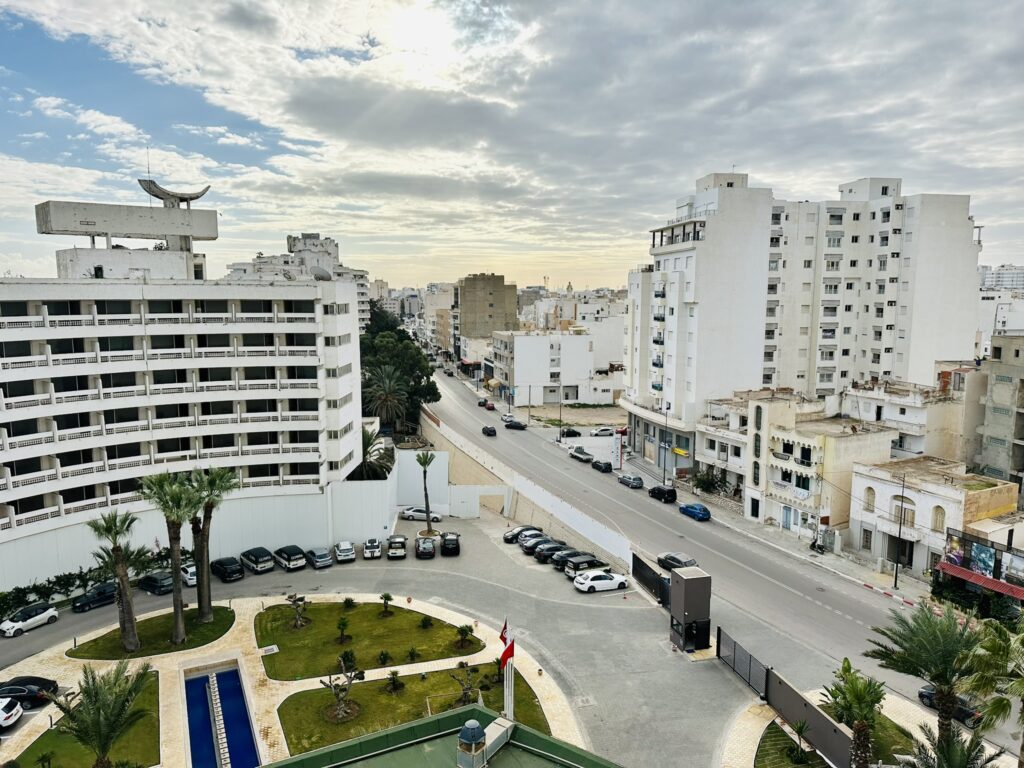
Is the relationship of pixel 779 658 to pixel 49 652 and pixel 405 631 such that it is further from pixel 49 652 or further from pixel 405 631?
pixel 49 652

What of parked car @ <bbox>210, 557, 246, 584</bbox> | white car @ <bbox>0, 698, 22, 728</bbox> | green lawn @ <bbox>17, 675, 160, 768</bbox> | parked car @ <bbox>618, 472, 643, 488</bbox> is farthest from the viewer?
parked car @ <bbox>618, 472, 643, 488</bbox>

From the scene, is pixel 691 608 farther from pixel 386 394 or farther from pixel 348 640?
pixel 386 394

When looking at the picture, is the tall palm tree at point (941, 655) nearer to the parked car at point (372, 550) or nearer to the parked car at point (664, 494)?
the parked car at point (372, 550)

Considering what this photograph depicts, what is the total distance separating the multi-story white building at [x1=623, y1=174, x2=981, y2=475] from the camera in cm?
6731

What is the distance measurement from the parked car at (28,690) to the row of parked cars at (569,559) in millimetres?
25844

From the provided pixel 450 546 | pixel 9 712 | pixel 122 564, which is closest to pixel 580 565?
pixel 450 546

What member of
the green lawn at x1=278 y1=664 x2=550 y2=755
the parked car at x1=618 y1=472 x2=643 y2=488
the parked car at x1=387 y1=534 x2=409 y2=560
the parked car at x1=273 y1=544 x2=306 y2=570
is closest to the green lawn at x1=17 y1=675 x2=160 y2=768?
the green lawn at x1=278 y1=664 x2=550 y2=755

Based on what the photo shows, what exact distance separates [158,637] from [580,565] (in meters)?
23.2

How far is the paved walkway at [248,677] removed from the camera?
85.9 ft

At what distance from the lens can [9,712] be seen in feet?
89.2

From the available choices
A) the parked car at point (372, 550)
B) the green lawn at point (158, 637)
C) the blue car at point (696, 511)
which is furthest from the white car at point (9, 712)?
the blue car at point (696, 511)

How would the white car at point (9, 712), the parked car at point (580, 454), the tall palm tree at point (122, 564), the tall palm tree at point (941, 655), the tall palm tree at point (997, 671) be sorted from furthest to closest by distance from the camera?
the parked car at point (580, 454)
the tall palm tree at point (122, 564)
the white car at point (9, 712)
the tall palm tree at point (941, 655)
the tall palm tree at point (997, 671)

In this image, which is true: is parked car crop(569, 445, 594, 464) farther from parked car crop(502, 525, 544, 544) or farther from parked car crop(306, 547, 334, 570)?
parked car crop(306, 547, 334, 570)

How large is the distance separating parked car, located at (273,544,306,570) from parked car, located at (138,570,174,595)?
6486 mm
